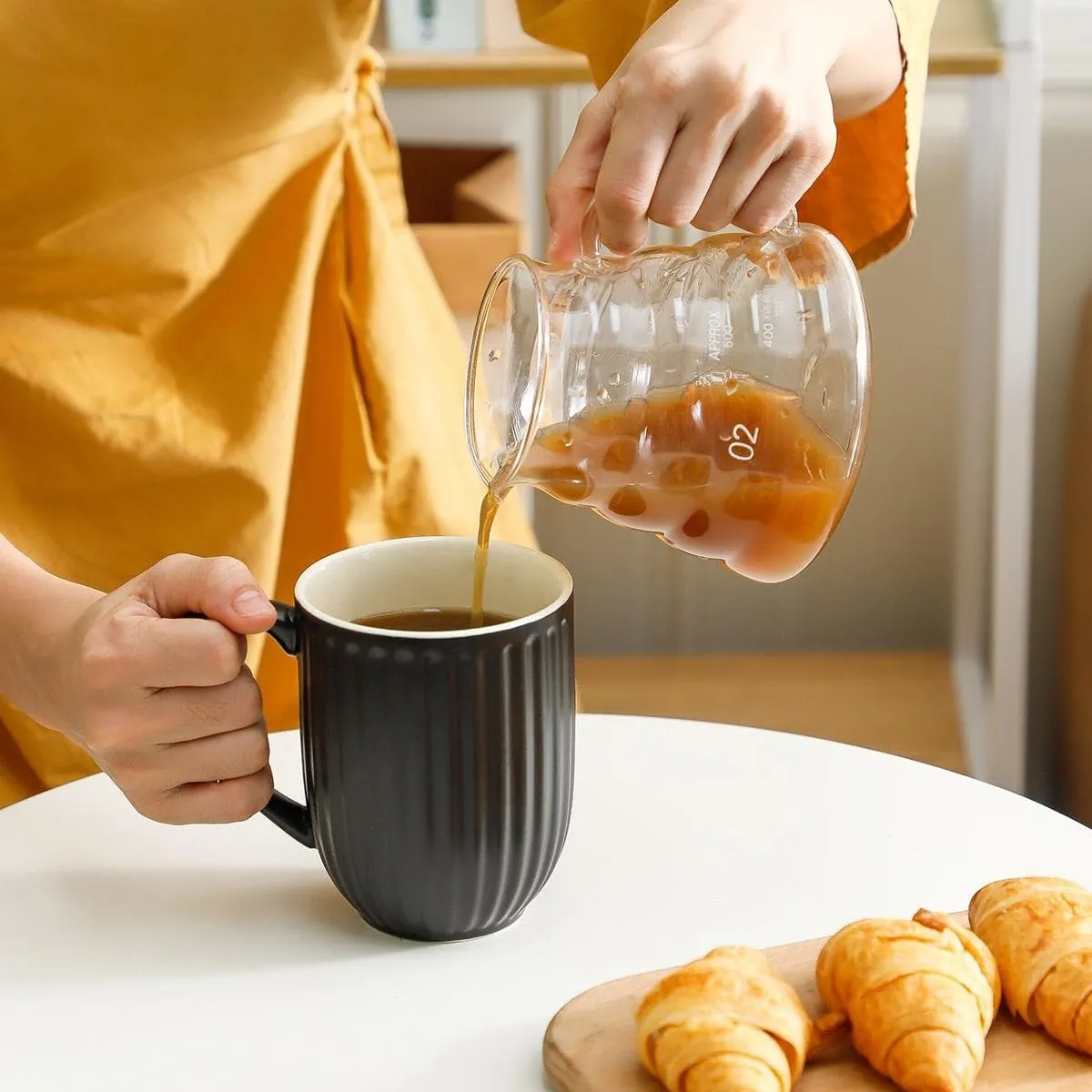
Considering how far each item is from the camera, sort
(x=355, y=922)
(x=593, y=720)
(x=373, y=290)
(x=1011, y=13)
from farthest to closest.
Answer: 1. (x=1011, y=13)
2. (x=373, y=290)
3. (x=593, y=720)
4. (x=355, y=922)

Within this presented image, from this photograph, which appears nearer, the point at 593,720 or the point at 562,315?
the point at 562,315

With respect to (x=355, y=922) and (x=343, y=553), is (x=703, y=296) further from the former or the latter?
(x=355, y=922)

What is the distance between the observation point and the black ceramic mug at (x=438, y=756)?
57 cm

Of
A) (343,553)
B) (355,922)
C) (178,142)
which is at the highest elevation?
(178,142)

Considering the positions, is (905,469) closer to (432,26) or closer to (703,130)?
(432,26)

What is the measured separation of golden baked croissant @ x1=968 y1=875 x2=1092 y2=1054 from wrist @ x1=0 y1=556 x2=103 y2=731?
15.9 inches

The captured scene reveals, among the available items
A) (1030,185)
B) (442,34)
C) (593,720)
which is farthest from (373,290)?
(1030,185)

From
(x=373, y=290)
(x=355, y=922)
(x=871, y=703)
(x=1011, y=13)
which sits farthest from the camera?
(x=871, y=703)

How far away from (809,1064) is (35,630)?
1.33 ft

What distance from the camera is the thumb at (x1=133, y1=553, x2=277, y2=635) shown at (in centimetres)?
60

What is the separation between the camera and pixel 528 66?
4.63 feet

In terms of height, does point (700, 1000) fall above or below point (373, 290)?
below

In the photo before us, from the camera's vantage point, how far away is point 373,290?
0.99m

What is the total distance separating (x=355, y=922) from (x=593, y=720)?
0.22 meters
